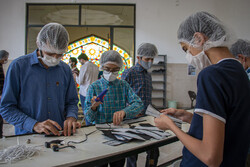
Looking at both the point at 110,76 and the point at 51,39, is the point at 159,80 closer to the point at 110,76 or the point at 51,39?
the point at 110,76

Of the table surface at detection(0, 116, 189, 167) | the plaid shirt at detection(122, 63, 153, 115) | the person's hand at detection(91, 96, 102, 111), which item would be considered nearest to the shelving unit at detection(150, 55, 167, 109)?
the plaid shirt at detection(122, 63, 153, 115)

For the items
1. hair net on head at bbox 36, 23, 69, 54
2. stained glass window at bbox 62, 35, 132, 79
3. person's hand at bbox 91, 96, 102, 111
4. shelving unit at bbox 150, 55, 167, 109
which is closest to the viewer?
hair net on head at bbox 36, 23, 69, 54

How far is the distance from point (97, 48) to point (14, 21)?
3.03 meters

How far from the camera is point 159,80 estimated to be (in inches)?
269

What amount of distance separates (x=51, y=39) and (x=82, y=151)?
0.89 meters

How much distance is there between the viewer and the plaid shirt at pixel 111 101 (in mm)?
1878

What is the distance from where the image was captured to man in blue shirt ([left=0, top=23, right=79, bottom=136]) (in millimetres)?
1371

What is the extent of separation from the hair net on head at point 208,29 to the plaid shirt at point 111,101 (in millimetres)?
1046

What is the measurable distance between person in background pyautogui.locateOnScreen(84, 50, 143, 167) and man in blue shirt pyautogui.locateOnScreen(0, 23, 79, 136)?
0.35m

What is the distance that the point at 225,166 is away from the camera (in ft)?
2.90

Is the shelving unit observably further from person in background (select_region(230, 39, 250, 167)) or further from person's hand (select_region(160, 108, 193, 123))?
person's hand (select_region(160, 108, 193, 123))

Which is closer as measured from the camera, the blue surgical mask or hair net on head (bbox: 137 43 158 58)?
the blue surgical mask

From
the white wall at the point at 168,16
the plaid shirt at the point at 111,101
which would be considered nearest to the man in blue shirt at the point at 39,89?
the plaid shirt at the point at 111,101

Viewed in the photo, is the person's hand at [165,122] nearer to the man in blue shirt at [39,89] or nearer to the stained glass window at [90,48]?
the man in blue shirt at [39,89]
